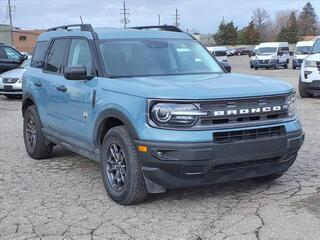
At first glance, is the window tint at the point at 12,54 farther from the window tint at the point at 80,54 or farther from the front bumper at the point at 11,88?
the window tint at the point at 80,54

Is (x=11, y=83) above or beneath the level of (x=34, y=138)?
beneath

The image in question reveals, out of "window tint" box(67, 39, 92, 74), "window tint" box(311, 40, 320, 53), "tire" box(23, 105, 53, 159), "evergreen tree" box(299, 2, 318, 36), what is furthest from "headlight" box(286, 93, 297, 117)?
"evergreen tree" box(299, 2, 318, 36)

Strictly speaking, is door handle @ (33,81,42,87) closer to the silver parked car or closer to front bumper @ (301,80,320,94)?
A: front bumper @ (301,80,320,94)

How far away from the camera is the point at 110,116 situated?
5230 mm

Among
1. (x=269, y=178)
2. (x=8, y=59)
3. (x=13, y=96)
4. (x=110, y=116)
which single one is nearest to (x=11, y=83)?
(x=13, y=96)

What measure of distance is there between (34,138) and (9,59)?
1226 cm

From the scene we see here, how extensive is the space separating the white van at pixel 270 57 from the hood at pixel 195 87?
35.7 metres

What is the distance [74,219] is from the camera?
15.8ft

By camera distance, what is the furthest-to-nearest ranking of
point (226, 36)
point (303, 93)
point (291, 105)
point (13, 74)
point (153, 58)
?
point (226, 36), point (13, 74), point (303, 93), point (153, 58), point (291, 105)

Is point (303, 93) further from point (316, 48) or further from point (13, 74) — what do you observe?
point (13, 74)

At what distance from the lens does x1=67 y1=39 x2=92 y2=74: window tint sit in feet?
19.7

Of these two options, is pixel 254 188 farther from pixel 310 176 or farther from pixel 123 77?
pixel 123 77

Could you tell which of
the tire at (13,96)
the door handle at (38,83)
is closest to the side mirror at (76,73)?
the door handle at (38,83)

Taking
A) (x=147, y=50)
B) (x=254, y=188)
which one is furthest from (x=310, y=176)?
(x=147, y=50)
